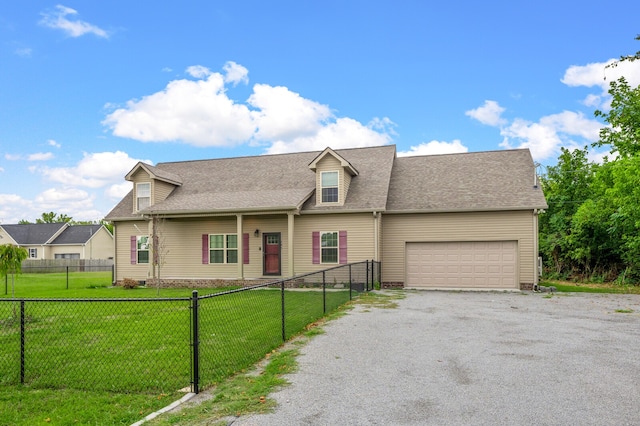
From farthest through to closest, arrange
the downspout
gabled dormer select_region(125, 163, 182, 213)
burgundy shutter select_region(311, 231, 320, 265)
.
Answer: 1. gabled dormer select_region(125, 163, 182, 213)
2. burgundy shutter select_region(311, 231, 320, 265)
3. the downspout

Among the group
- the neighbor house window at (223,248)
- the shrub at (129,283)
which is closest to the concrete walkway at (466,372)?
the neighbor house window at (223,248)

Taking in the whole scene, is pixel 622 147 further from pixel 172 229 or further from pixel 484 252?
pixel 172 229

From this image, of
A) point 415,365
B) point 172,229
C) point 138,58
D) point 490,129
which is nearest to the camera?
point 415,365

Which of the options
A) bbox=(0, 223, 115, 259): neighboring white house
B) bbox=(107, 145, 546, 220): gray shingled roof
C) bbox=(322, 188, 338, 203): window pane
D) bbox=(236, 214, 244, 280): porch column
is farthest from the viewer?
bbox=(0, 223, 115, 259): neighboring white house

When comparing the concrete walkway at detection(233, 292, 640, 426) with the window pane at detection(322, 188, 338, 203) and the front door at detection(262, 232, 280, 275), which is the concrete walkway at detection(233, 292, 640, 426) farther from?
the front door at detection(262, 232, 280, 275)

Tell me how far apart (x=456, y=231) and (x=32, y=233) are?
47.2 meters

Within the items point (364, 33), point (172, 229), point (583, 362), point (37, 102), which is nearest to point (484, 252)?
point (364, 33)

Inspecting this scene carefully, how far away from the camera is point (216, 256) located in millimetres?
19609

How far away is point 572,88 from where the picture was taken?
22.4 m

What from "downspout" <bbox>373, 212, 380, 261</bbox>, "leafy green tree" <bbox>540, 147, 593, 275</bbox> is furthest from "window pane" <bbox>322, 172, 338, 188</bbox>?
"leafy green tree" <bbox>540, 147, 593, 275</bbox>

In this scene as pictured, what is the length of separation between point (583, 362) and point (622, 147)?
2089 cm

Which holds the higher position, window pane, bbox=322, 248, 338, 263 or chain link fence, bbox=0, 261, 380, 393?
window pane, bbox=322, 248, 338, 263

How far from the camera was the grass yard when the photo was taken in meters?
4.85

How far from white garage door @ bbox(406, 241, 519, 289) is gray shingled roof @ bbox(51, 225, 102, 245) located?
39785 millimetres
